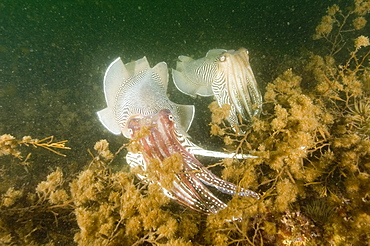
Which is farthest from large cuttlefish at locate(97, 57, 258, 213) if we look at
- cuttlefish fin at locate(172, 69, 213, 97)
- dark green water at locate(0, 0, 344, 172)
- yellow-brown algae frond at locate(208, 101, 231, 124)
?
dark green water at locate(0, 0, 344, 172)

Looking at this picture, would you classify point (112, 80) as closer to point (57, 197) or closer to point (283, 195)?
point (57, 197)

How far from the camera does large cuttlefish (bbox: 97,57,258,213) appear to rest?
2436mm

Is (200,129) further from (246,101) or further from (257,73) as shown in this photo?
(257,73)

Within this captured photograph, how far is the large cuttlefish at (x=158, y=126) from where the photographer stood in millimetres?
2436

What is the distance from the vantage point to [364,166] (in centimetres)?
253

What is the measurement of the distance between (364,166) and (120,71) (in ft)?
12.9

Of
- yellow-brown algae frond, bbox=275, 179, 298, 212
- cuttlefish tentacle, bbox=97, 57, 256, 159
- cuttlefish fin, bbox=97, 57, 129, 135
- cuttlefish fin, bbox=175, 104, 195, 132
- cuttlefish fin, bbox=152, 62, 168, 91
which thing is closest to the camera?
yellow-brown algae frond, bbox=275, 179, 298, 212

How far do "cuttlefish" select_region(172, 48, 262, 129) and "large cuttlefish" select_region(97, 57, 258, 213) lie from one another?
0.73 m

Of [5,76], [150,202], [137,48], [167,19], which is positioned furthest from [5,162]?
[167,19]

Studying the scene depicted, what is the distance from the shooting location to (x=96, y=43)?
1739 cm

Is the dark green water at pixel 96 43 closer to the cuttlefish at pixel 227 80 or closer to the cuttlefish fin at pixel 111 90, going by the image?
the cuttlefish at pixel 227 80

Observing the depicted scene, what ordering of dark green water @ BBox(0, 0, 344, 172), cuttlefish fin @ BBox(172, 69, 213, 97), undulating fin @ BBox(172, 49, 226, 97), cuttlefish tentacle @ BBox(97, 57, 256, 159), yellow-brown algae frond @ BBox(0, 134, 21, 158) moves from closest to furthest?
yellow-brown algae frond @ BBox(0, 134, 21, 158)
cuttlefish tentacle @ BBox(97, 57, 256, 159)
undulating fin @ BBox(172, 49, 226, 97)
cuttlefish fin @ BBox(172, 69, 213, 97)
dark green water @ BBox(0, 0, 344, 172)

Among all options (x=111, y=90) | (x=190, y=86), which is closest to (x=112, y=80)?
(x=111, y=90)

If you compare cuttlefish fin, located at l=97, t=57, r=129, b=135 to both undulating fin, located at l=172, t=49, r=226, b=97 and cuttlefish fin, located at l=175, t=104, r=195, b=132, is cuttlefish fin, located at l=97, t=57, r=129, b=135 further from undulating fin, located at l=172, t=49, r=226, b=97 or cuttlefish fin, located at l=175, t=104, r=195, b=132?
undulating fin, located at l=172, t=49, r=226, b=97
